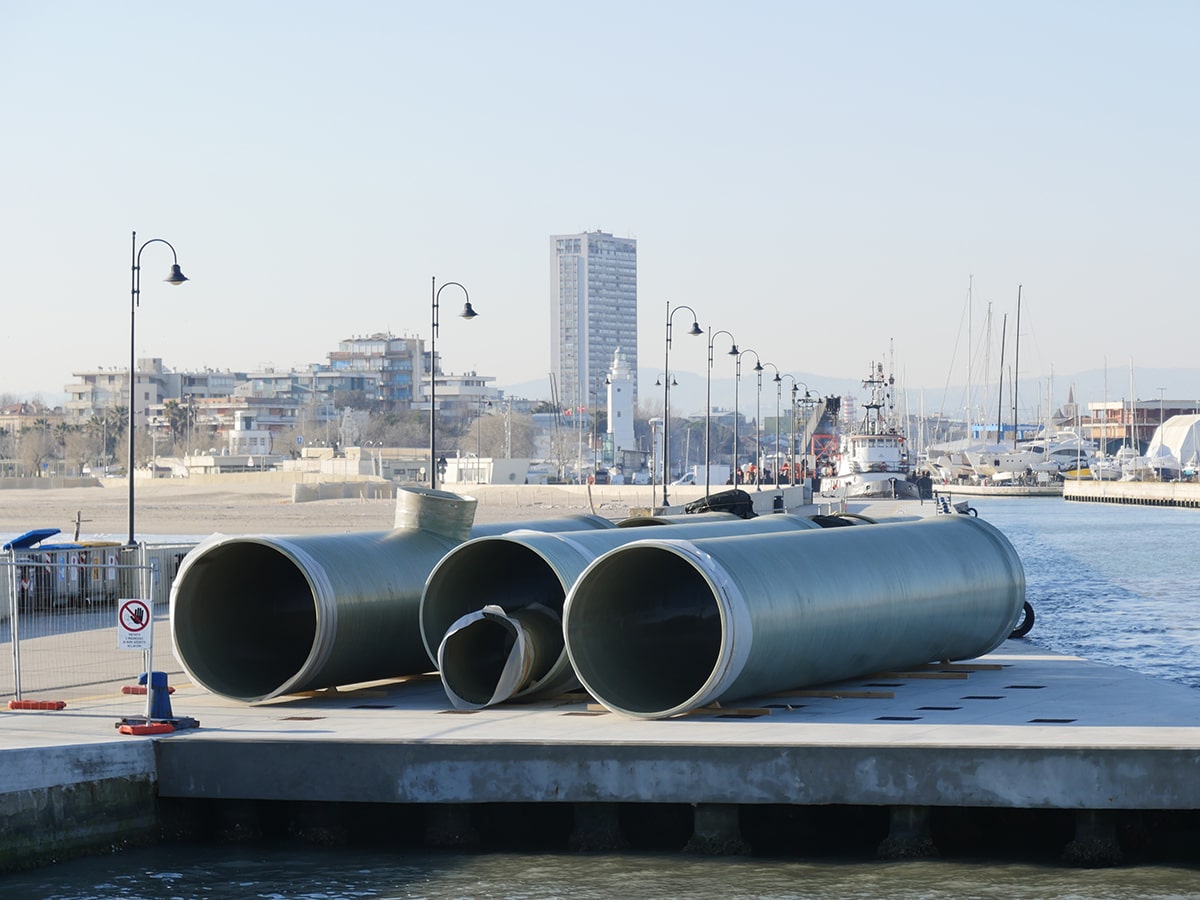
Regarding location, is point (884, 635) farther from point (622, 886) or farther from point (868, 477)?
point (868, 477)

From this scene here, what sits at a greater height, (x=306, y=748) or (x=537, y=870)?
(x=306, y=748)

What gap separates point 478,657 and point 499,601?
212 centimetres

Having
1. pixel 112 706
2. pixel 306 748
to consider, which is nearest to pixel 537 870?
pixel 306 748

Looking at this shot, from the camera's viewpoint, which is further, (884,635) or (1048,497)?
(1048,497)

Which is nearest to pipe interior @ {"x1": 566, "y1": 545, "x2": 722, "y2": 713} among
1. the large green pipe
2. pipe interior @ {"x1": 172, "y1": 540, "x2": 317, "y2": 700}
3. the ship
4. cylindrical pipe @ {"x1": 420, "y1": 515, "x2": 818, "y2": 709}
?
cylindrical pipe @ {"x1": 420, "y1": 515, "x2": 818, "y2": 709}

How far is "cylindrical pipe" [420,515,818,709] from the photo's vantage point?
60.9ft

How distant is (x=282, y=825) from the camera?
54.3 ft

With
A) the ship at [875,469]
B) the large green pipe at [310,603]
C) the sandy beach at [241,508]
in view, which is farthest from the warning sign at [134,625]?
the ship at [875,469]

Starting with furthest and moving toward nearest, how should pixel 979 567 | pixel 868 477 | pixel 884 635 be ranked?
pixel 868 477 < pixel 979 567 < pixel 884 635

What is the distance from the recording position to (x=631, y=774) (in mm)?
14977

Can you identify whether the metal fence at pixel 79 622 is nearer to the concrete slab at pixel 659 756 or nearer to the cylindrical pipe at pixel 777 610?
the concrete slab at pixel 659 756

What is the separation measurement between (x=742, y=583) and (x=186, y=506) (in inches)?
3472

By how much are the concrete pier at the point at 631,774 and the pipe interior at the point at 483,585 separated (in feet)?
7.57

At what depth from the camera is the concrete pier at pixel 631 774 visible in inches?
568
